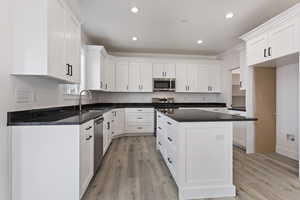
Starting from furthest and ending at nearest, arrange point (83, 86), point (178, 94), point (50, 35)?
point (178, 94)
point (83, 86)
point (50, 35)

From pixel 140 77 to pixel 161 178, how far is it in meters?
3.66

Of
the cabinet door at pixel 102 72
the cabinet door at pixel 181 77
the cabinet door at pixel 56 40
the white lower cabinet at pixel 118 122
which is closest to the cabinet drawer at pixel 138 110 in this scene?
the white lower cabinet at pixel 118 122

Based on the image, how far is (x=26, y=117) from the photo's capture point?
6.36ft

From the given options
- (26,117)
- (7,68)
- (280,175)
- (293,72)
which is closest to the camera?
(7,68)

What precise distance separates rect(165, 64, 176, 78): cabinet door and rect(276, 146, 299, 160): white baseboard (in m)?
3.34

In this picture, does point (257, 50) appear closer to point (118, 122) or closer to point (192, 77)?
point (192, 77)

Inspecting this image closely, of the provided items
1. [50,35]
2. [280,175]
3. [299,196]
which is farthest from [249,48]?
[50,35]

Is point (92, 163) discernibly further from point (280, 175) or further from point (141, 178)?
point (280, 175)

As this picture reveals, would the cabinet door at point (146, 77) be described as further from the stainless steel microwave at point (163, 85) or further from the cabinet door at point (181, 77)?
the cabinet door at point (181, 77)

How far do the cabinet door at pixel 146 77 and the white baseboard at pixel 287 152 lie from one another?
3.59m

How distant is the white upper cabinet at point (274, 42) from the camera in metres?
2.58

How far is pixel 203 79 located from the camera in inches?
231

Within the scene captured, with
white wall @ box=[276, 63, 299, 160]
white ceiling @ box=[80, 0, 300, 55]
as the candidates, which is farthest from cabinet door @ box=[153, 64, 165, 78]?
white wall @ box=[276, 63, 299, 160]

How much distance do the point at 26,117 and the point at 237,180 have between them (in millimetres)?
2791
